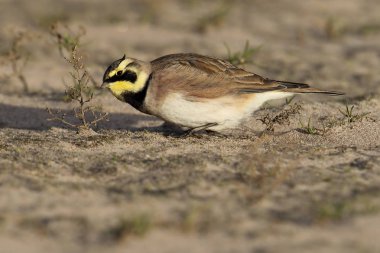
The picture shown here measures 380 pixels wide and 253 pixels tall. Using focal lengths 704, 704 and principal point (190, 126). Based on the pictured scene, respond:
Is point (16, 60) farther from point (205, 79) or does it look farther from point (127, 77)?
point (205, 79)

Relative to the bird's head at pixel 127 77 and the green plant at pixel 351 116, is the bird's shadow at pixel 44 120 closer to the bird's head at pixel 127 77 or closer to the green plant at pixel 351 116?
the bird's head at pixel 127 77

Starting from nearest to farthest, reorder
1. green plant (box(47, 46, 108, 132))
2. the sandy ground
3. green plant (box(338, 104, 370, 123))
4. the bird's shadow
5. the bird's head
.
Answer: the sandy ground < the bird's head < green plant (box(47, 46, 108, 132)) < green plant (box(338, 104, 370, 123)) < the bird's shadow

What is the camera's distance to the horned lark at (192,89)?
679cm

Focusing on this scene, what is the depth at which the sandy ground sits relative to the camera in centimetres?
469

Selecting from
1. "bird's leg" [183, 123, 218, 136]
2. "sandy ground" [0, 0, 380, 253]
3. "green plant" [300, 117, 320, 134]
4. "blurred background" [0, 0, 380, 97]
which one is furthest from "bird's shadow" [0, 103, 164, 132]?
"green plant" [300, 117, 320, 134]

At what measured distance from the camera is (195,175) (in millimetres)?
Answer: 5801

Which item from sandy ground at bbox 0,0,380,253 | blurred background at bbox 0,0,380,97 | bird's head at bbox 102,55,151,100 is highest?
blurred background at bbox 0,0,380,97

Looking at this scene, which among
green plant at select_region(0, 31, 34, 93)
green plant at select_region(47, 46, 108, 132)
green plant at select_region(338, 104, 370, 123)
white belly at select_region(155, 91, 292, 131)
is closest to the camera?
white belly at select_region(155, 91, 292, 131)

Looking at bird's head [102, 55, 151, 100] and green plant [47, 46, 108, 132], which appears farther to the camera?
green plant [47, 46, 108, 132]

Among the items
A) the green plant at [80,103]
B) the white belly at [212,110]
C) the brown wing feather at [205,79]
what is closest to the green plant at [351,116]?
the brown wing feather at [205,79]

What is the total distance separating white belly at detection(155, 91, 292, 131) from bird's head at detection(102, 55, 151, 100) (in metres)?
0.36

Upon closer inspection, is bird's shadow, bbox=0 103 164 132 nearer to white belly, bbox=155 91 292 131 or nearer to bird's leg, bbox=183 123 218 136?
bird's leg, bbox=183 123 218 136

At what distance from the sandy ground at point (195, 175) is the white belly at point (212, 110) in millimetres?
208

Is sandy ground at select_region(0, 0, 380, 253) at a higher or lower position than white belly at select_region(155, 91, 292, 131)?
lower
